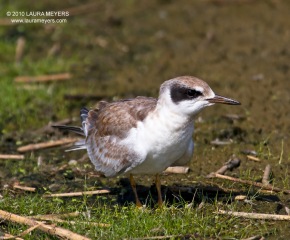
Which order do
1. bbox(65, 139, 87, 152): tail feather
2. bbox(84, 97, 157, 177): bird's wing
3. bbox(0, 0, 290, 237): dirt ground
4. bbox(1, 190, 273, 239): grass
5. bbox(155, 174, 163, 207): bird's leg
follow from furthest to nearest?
bbox(0, 0, 290, 237): dirt ground → bbox(65, 139, 87, 152): tail feather → bbox(155, 174, 163, 207): bird's leg → bbox(84, 97, 157, 177): bird's wing → bbox(1, 190, 273, 239): grass

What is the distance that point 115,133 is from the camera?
5.71m

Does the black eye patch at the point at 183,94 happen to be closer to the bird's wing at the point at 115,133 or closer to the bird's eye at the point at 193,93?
the bird's eye at the point at 193,93

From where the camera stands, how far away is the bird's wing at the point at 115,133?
18.1 ft

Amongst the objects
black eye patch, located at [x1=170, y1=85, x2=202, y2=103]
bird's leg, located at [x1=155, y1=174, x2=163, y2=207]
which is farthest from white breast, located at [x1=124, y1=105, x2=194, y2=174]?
bird's leg, located at [x1=155, y1=174, x2=163, y2=207]

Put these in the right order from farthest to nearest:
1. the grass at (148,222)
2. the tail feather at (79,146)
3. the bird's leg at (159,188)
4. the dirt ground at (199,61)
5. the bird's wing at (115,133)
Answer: the dirt ground at (199,61) < the tail feather at (79,146) < the bird's leg at (159,188) < the bird's wing at (115,133) < the grass at (148,222)

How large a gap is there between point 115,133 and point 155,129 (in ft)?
1.73

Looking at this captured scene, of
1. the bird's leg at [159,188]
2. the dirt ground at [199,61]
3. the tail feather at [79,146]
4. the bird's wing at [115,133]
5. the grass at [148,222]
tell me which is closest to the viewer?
the grass at [148,222]

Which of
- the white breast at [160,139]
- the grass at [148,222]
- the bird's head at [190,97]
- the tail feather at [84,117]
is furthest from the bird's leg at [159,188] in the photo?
the tail feather at [84,117]

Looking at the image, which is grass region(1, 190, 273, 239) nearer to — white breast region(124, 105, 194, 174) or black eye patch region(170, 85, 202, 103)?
white breast region(124, 105, 194, 174)

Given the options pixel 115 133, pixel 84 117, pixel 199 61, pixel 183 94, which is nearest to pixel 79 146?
pixel 84 117

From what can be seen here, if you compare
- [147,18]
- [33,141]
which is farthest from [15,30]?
[33,141]

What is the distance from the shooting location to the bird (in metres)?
5.25

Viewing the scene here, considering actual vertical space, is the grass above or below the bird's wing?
below

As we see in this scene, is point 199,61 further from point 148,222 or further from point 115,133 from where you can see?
point 148,222
